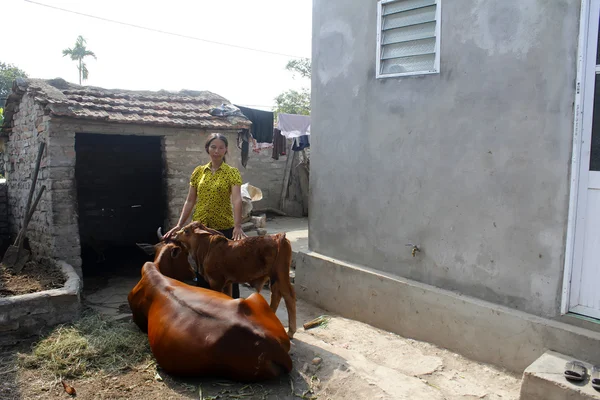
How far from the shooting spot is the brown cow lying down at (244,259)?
13.7ft

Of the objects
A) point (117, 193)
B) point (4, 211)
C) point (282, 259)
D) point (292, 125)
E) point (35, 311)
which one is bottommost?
point (35, 311)

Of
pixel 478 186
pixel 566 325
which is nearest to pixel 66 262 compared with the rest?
pixel 478 186

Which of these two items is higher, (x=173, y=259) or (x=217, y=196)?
(x=217, y=196)

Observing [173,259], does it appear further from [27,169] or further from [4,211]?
[4,211]

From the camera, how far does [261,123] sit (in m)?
10.2

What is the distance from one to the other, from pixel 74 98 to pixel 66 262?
233cm

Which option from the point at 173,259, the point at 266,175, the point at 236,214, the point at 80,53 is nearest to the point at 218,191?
the point at 236,214

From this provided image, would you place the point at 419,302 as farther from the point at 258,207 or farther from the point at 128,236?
the point at 258,207

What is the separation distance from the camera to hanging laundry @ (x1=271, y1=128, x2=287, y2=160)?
494 inches

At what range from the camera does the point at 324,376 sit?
354 centimetres

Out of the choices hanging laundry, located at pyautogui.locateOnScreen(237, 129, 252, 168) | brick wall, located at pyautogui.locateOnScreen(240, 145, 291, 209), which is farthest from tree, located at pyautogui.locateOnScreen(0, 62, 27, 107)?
hanging laundry, located at pyautogui.locateOnScreen(237, 129, 252, 168)

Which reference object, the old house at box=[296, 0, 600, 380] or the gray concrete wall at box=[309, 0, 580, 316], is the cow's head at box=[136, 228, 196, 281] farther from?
the gray concrete wall at box=[309, 0, 580, 316]

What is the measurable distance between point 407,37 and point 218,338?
3.55 meters

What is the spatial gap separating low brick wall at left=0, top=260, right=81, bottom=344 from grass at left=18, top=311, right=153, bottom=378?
24 cm
